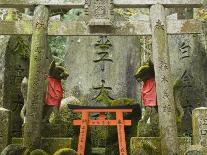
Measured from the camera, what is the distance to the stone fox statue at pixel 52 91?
731 centimetres

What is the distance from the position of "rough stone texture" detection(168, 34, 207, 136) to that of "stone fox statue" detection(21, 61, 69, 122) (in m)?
2.78

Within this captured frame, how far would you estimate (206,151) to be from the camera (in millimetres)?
5949

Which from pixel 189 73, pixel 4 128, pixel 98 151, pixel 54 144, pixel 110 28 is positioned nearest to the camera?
pixel 4 128

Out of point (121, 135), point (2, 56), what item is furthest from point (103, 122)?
point (2, 56)

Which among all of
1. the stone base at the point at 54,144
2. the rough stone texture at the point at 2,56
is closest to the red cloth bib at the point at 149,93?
the stone base at the point at 54,144

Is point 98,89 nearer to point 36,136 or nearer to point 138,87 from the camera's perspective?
point 138,87

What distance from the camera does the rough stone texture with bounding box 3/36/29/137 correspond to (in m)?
8.66

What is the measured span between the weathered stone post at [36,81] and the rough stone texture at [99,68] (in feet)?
7.68

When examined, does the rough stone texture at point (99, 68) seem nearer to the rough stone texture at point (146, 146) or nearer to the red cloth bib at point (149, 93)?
the red cloth bib at point (149, 93)

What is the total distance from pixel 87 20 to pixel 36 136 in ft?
7.91

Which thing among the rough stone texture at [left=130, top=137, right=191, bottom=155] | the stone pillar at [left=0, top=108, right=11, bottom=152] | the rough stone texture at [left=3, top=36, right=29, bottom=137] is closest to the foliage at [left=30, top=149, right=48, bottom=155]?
the stone pillar at [left=0, top=108, right=11, bottom=152]

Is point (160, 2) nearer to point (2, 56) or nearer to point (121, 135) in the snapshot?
point (121, 135)

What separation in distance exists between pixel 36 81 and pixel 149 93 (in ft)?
7.07

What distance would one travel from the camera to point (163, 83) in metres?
6.73
